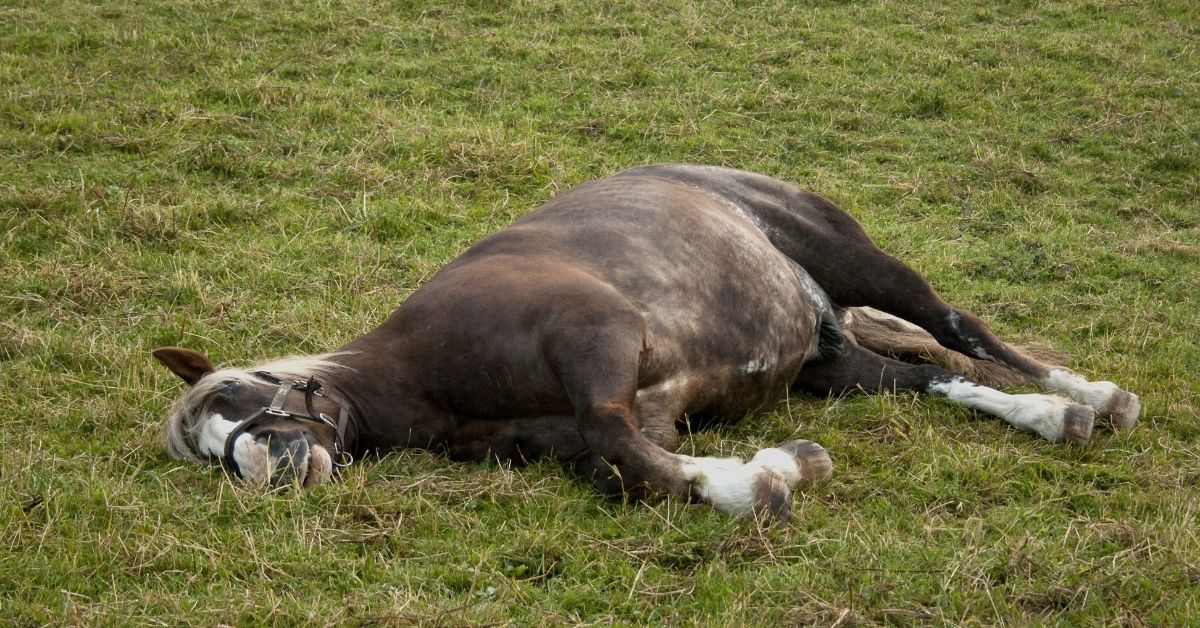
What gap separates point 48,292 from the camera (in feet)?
24.3

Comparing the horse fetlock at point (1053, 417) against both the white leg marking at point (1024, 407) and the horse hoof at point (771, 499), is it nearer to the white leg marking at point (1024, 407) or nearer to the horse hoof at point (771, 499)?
the white leg marking at point (1024, 407)

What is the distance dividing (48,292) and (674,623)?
5107mm

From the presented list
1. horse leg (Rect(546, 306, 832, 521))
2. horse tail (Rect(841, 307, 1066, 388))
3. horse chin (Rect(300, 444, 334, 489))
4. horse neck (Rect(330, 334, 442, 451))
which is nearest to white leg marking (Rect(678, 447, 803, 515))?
horse leg (Rect(546, 306, 832, 521))

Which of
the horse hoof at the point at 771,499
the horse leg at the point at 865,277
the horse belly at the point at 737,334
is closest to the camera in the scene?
the horse hoof at the point at 771,499

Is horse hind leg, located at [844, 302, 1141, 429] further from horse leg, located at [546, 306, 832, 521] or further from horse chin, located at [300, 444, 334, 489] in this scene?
horse chin, located at [300, 444, 334, 489]

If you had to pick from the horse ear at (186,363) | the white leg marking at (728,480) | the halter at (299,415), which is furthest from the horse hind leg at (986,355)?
the horse ear at (186,363)

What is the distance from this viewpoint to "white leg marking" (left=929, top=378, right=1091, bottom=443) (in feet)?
18.2

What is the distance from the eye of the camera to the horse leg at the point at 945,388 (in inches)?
219

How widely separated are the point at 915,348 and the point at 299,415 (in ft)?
11.7

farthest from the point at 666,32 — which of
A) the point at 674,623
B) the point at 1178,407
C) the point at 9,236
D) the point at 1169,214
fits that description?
the point at 674,623

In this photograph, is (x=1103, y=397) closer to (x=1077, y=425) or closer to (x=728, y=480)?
(x=1077, y=425)

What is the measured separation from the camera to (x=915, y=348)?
22.7 feet

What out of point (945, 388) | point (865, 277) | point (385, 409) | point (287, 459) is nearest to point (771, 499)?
point (385, 409)

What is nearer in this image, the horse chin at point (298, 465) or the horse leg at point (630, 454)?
the horse leg at point (630, 454)
